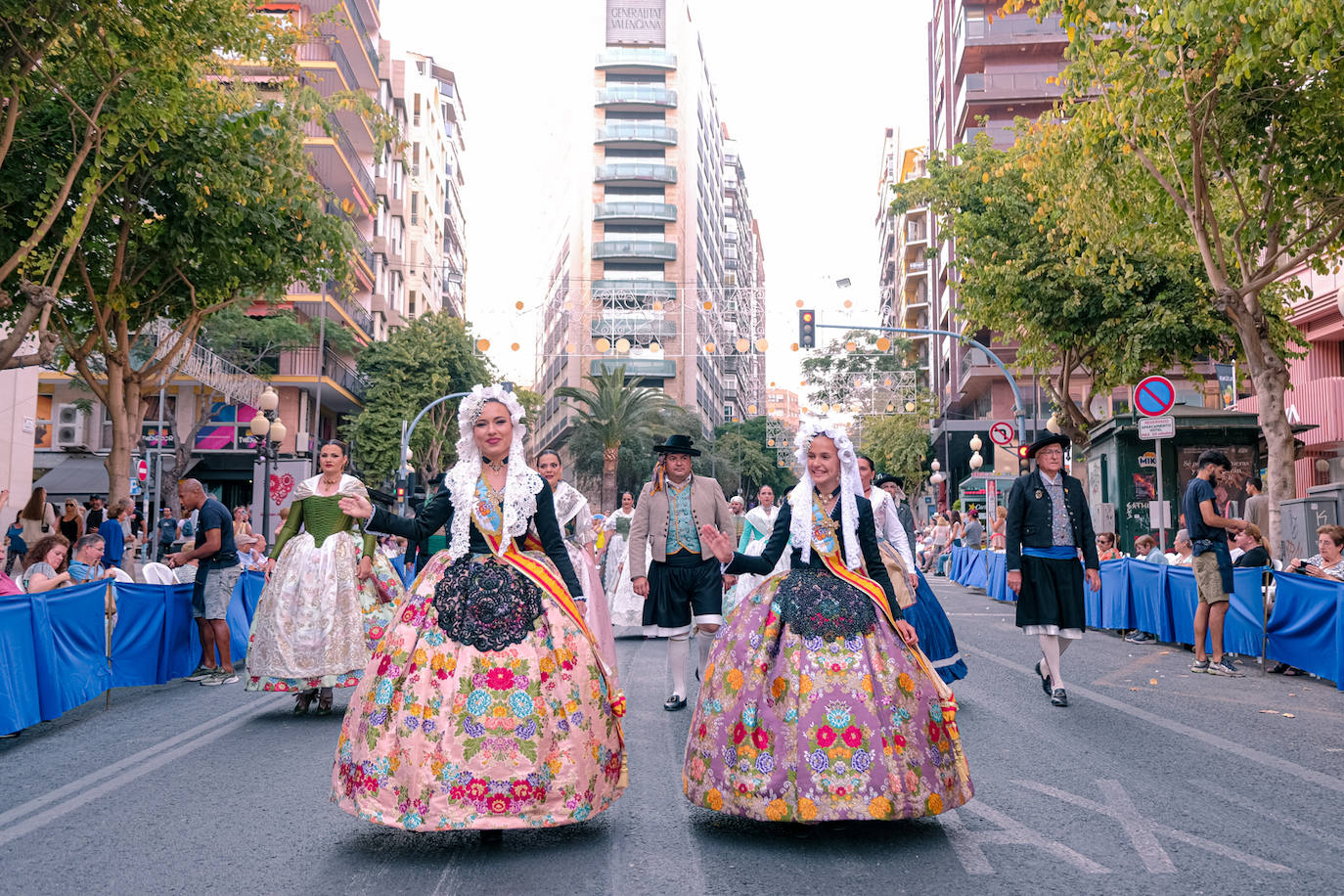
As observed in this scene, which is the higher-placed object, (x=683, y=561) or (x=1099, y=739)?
(x=683, y=561)

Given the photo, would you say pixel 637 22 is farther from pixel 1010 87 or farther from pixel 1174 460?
pixel 1174 460

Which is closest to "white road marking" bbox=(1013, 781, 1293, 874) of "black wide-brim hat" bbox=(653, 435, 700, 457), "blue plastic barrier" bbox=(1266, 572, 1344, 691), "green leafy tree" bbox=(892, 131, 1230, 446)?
"black wide-brim hat" bbox=(653, 435, 700, 457)

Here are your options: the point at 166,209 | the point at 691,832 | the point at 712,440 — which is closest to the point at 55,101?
the point at 166,209

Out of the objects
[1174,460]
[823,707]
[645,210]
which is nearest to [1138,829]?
[823,707]

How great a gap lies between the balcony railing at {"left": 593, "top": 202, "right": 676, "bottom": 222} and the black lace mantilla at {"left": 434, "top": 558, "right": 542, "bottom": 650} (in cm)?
7752

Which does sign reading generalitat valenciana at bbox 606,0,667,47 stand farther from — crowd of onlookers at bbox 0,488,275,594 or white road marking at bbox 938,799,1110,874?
white road marking at bbox 938,799,1110,874

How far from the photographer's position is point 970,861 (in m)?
4.66

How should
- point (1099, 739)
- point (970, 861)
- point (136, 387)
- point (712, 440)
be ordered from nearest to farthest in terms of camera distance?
point (970, 861) → point (1099, 739) → point (136, 387) → point (712, 440)

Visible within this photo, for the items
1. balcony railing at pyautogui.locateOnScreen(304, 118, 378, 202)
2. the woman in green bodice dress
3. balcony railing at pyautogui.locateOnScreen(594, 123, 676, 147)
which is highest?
balcony railing at pyautogui.locateOnScreen(594, 123, 676, 147)

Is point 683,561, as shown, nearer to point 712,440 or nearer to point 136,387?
point 136,387

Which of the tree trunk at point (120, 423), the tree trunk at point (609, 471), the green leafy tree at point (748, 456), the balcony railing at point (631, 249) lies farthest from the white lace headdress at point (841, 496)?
the balcony railing at point (631, 249)

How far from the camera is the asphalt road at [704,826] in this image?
4.48 metres

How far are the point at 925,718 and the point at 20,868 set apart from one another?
11.9ft

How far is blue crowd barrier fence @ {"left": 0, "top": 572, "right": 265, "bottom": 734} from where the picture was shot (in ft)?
26.3
